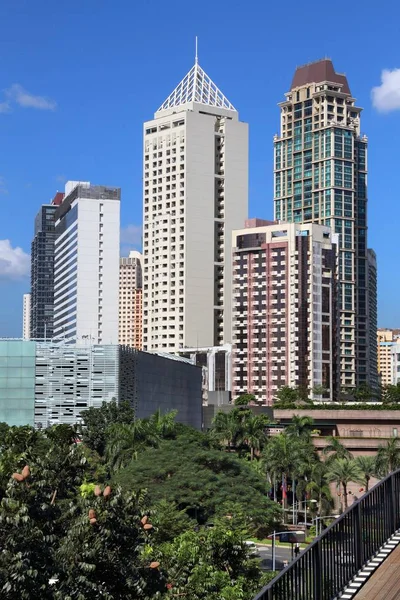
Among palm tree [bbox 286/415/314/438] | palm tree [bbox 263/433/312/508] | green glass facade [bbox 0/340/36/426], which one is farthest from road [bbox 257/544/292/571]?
green glass facade [bbox 0/340/36/426]

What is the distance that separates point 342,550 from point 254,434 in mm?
95132

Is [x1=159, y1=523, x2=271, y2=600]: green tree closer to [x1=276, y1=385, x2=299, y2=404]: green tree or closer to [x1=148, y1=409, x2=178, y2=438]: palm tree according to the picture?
[x1=148, y1=409, x2=178, y2=438]: palm tree

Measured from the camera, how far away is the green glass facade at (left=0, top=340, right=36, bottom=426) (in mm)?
105000

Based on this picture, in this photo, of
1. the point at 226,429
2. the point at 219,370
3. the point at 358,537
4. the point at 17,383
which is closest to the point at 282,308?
the point at 219,370

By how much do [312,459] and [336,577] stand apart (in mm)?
81183

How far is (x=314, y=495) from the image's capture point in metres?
92.2

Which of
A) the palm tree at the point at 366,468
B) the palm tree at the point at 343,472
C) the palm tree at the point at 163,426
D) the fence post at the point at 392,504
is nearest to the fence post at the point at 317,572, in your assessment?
the fence post at the point at 392,504

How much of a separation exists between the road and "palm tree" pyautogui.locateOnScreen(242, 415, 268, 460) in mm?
31992

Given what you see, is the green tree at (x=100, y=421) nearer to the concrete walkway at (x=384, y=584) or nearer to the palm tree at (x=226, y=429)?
the palm tree at (x=226, y=429)

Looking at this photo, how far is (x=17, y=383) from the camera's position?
105 meters

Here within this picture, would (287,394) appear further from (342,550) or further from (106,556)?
(342,550)

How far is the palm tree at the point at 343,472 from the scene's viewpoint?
297 ft

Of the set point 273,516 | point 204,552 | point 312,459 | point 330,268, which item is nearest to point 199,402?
point 312,459

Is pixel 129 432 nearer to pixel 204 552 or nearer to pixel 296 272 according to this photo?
pixel 204 552
